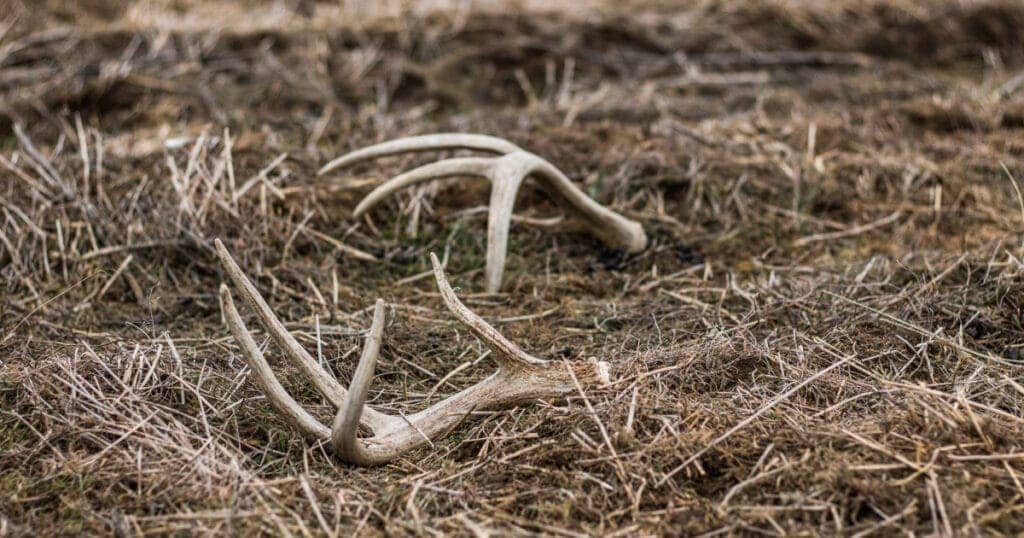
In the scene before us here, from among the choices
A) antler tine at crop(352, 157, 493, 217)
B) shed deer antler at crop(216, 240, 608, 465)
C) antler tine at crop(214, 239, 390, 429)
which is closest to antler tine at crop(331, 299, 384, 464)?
shed deer antler at crop(216, 240, 608, 465)

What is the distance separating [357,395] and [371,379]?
0.05 metres

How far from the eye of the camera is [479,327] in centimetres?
251

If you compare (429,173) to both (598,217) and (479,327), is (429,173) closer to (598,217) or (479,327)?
(598,217)

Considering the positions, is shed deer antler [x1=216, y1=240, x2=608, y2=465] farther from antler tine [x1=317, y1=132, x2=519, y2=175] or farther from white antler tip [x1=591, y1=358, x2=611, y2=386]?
antler tine [x1=317, y1=132, x2=519, y2=175]

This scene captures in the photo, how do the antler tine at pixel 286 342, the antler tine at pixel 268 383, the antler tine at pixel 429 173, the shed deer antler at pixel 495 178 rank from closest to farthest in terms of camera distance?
the antler tine at pixel 268 383 < the antler tine at pixel 286 342 < the shed deer antler at pixel 495 178 < the antler tine at pixel 429 173

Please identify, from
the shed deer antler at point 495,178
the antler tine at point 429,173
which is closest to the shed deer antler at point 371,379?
the shed deer antler at point 495,178

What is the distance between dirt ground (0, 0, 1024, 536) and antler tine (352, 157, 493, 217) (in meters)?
0.30

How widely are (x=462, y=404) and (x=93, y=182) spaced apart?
97.5 inches

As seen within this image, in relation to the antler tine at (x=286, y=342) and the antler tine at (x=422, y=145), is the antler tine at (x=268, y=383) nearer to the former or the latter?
the antler tine at (x=286, y=342)

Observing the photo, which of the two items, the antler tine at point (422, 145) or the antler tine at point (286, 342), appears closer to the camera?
the antler tine at point (286, 342)

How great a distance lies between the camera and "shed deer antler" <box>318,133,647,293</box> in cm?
367

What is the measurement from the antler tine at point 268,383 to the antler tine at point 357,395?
0.09 metres

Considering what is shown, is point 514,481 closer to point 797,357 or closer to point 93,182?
point 797,357

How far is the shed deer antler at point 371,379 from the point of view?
89.8 inches
